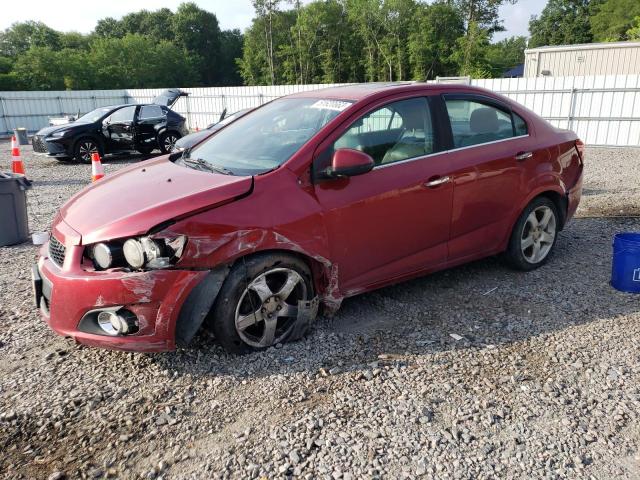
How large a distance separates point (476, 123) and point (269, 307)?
238cm

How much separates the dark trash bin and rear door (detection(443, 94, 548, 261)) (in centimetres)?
483

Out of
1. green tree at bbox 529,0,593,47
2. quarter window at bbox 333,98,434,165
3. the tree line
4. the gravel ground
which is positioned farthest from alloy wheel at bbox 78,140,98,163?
green tree at bbox 529,0,593,47

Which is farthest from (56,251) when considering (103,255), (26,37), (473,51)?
(26,37)

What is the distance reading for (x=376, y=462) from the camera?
2.49 meters

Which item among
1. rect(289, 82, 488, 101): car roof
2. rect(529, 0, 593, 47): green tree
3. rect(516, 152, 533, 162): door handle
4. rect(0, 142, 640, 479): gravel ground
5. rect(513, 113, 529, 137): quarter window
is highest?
rect(529, 0, 593, 47): green tree

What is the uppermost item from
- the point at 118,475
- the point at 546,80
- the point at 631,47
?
the point at 631,47

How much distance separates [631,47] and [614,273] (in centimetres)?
2106

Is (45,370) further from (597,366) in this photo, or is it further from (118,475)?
(597,366)

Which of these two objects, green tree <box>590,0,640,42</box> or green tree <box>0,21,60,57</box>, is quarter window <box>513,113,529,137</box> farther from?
green tree <box>0,21,60,57</box>

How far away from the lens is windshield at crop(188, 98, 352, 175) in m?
3.62

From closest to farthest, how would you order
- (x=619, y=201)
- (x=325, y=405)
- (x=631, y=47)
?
(x=325, y=405), (x=619, y=201), (x=631, y=47)

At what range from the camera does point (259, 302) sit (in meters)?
3.35

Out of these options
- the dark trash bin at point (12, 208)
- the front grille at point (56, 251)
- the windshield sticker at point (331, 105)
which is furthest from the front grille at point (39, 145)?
the windshield sticker at point (331, 105)

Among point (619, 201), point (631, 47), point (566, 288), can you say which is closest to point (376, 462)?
point (566, 288)
